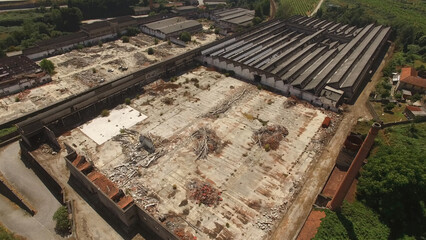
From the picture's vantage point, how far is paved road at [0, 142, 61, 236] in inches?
1168

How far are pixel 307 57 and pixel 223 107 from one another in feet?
98.5

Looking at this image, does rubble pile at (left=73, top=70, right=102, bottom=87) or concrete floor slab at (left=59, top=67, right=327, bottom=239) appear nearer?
concrete floor slab at (left=59, top=67, right=327, bottom=239)

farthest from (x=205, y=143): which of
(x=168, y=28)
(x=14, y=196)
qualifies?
(x=168, y=28)

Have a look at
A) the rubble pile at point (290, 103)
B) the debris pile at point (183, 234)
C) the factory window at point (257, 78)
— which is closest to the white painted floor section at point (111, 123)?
the debris pile at point (183, 234)

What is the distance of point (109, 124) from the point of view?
4391 cm

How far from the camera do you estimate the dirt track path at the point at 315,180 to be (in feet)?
95.2

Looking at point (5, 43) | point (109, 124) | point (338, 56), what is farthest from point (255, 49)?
point (5, 43)

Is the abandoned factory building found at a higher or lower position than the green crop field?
higher

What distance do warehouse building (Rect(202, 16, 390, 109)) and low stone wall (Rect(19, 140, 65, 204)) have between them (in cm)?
4203

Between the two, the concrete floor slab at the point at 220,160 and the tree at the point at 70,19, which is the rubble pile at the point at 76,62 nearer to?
the concrete floor slab at the point at 220,160

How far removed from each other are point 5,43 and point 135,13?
160 ft

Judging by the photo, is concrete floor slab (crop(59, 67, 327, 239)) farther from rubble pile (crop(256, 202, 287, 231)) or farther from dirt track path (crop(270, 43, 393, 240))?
dirt track path (crop(270, 43, 393, 240))

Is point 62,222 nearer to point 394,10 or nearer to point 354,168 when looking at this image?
point 354,168

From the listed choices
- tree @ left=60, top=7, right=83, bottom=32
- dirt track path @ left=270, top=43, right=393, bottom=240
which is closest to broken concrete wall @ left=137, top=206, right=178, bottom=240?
dirt track path @ left=270, top=43, right=393, bottom=240
